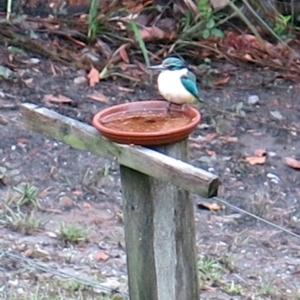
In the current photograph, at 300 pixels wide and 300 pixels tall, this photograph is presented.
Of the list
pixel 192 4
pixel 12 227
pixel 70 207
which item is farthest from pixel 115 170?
pixel 192 4

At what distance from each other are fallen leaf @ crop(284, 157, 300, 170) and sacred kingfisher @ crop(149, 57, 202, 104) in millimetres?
2655

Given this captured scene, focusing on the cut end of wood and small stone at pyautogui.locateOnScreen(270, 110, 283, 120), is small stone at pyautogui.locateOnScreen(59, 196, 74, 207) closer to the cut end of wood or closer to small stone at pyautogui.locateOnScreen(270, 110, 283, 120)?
small stone at pyautogui.locateOnScreen(270, 110, 283, 120)

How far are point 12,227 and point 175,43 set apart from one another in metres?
2.60

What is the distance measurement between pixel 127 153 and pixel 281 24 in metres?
4.71

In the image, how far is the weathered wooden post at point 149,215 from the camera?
2584 mm

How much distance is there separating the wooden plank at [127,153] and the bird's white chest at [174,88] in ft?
0.98

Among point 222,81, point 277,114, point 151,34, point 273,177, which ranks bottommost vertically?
point 273,177

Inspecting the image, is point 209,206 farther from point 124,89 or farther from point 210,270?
point 124,89

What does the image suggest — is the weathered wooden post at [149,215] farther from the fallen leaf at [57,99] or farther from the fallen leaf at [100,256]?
the fallen leaf at [57,99]

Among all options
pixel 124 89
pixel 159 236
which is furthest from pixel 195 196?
pixel 159 236

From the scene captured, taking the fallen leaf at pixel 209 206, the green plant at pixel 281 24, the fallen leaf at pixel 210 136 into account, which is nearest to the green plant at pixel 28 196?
the fallen leaf at pixel 209 206

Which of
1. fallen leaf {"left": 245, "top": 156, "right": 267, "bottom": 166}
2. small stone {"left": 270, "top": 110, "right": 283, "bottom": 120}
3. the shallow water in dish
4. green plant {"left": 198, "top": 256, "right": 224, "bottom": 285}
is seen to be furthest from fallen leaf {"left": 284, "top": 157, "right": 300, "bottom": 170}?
the shallow water in dish

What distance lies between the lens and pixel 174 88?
9.40 feet

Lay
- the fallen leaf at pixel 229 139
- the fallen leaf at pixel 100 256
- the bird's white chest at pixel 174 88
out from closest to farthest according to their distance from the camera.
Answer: the bird's white chest at pixel 174 88, the fallen leaf at pixel 100 256, the fallen leaf at pixel 229 139
